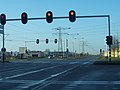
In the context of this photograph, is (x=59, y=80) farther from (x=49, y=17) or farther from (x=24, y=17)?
(x=24, y=17)

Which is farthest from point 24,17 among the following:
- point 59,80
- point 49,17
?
point 59,80

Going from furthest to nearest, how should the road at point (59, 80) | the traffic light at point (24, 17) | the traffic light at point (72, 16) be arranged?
the traffic light at point (24, 17)
the traffic light at point (72, 16)
the road at point (59, 80)

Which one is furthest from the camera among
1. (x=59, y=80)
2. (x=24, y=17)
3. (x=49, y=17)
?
(x=24, y=17)

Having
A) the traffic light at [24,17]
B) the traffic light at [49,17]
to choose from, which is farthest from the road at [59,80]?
the traffic light at [24,17]

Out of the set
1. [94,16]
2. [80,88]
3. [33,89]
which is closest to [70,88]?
[80,88]

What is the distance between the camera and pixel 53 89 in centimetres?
1627

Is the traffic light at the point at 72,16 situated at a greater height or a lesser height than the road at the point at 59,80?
greater

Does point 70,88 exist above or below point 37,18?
below

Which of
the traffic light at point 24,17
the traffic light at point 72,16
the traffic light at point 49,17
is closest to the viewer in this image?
the traffic light at point 72,16

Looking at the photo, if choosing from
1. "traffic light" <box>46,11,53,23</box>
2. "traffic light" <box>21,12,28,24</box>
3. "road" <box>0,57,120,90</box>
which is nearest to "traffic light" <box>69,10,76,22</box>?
"traffic light" <box>46,11,53,23</box>

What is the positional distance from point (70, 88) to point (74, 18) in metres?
22.5

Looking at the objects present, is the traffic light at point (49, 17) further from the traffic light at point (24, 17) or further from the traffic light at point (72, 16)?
the traffic light at point (24, 17)

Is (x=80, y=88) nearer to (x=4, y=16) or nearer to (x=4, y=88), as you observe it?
(x=4, y=88)

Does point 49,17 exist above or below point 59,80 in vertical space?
above
